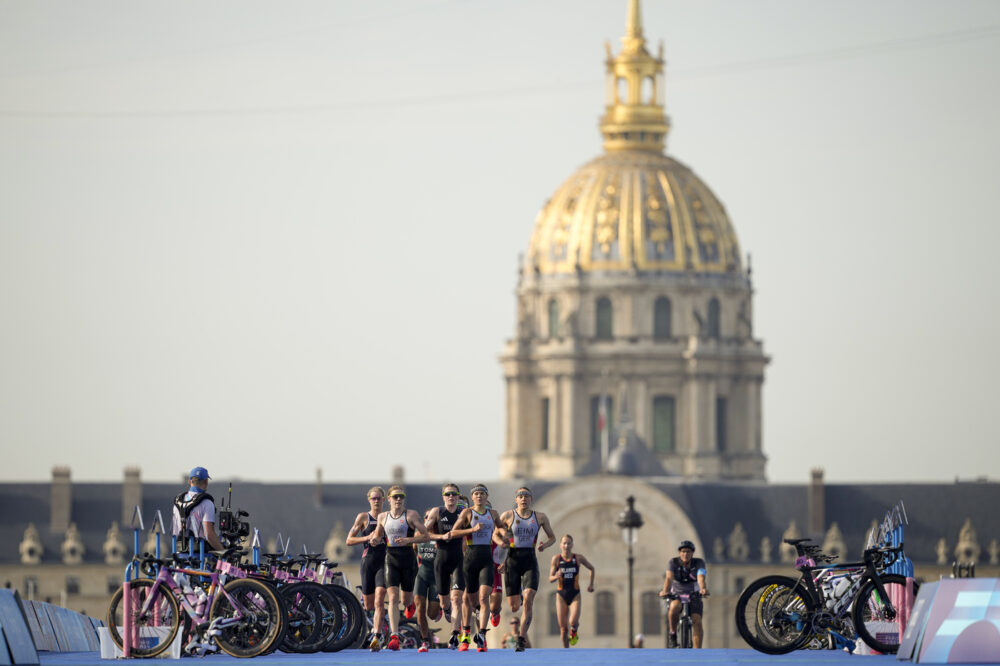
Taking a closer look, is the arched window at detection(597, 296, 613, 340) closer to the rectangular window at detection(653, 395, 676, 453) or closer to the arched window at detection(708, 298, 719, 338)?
the arched window at detection(708, 298, 719, 338)

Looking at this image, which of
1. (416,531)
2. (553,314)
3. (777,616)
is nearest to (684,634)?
(416,531)

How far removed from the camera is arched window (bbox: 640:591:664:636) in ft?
447

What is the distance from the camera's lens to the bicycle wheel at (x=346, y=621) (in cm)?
3772

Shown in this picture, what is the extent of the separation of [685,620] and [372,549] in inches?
289

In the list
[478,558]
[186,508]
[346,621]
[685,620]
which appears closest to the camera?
[186,508]

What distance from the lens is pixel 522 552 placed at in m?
40.9

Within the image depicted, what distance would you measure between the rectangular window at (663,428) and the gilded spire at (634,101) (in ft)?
59.7

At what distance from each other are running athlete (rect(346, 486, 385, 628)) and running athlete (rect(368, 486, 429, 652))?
0.30ft

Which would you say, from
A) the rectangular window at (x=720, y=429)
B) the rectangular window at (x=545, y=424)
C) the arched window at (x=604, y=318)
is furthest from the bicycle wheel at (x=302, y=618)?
the arched window at (x=604, y=318)

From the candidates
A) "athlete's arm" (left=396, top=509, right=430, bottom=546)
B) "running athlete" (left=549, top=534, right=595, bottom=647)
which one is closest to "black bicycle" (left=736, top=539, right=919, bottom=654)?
"athlete's arm" (left=396, top=509, right=430, bottom=546)

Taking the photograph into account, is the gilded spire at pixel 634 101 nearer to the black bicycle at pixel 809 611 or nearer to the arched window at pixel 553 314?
the arched window at pixel 553 314

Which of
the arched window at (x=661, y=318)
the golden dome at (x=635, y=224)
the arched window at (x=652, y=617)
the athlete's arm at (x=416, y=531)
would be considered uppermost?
the golden dome at (x=635, y=224)

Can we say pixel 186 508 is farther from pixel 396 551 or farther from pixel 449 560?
pixel 449 560

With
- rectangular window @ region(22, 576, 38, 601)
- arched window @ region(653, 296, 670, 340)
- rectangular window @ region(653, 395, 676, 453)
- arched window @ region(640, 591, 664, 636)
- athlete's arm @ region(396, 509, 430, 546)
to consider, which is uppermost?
arched window @ region(653, 296, 670, 340)
